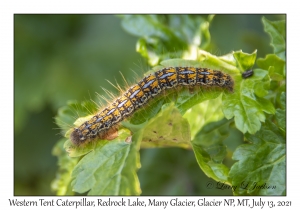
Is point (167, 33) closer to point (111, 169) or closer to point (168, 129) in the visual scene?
point (168, 129)

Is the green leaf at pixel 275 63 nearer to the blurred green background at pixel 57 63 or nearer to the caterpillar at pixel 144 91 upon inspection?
the caterpillar at pixel 144 91

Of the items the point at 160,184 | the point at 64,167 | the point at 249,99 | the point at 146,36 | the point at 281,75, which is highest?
the point at 146,36

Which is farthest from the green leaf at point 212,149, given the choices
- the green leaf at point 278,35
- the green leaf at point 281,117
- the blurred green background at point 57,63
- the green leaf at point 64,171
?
the blurred green background at point 57,63

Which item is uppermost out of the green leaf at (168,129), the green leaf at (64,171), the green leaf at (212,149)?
the green leaf at (168,129)

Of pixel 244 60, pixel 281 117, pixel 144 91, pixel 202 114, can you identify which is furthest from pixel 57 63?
pixel 281 117
